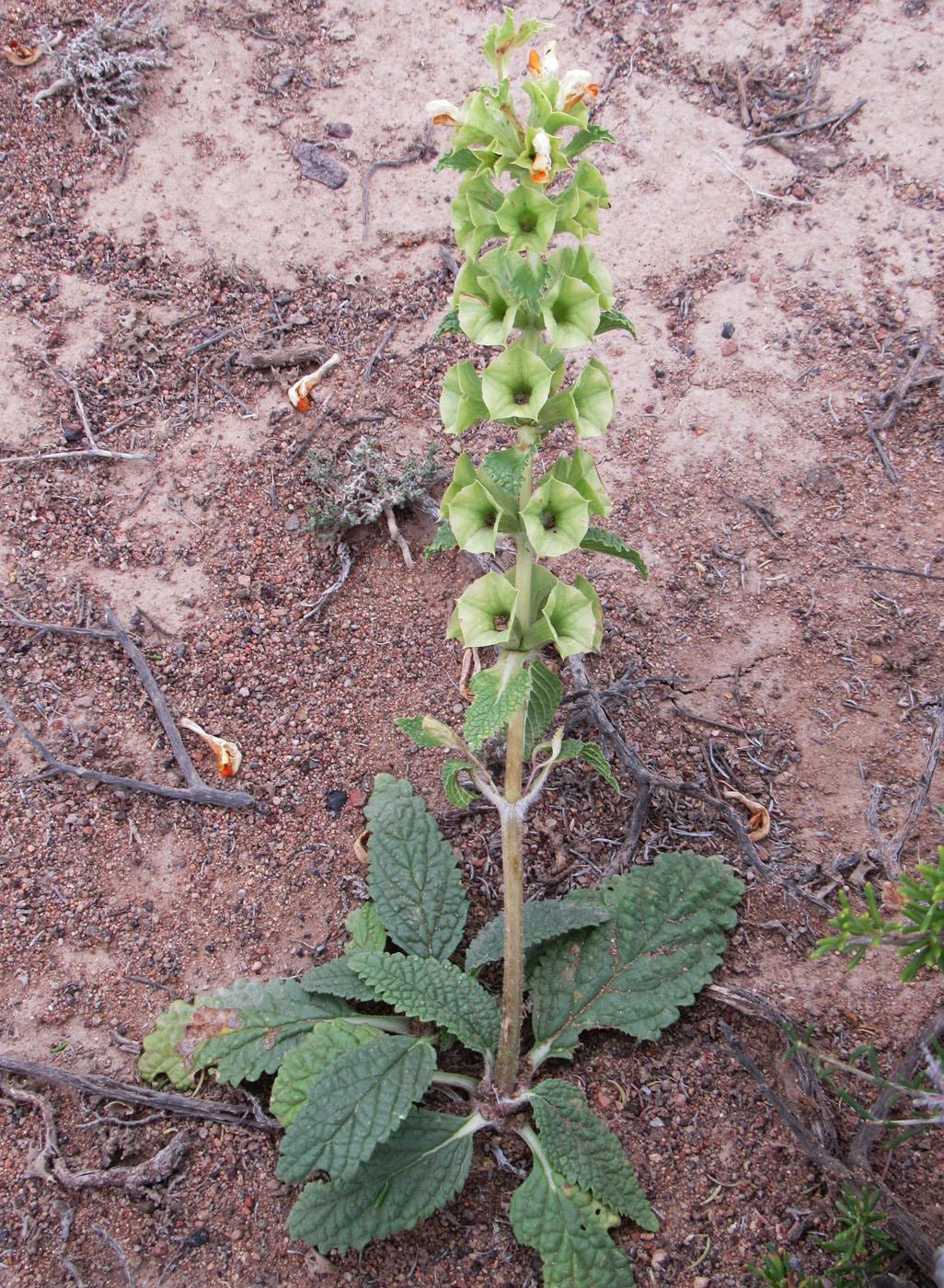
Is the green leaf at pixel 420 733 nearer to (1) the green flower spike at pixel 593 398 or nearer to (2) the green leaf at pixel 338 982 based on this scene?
(2) the green leaf at pixel 338 982

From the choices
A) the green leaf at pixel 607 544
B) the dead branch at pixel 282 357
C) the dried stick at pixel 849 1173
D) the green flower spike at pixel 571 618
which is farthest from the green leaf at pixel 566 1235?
the dead branch at pixel 282 357

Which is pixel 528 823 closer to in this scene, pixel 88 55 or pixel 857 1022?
pixel 857 1022

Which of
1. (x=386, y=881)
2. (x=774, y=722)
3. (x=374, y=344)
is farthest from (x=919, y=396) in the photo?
(x=386, y=881)

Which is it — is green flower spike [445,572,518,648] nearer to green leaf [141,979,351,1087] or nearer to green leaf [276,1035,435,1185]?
green leaf [276,1035,435,1185]

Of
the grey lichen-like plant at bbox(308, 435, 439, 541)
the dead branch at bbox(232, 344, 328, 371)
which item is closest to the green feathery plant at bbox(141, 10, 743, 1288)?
the grey lichen-like plant at bbox(308, 435, 439, 541)

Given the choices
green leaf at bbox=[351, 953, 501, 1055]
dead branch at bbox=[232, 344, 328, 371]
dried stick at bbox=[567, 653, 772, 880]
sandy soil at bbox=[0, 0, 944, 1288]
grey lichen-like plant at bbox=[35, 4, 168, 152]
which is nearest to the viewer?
green leaf at bbox=[351, 953, 501, 1055]

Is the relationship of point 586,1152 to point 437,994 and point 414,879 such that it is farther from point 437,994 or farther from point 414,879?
point 414,879
